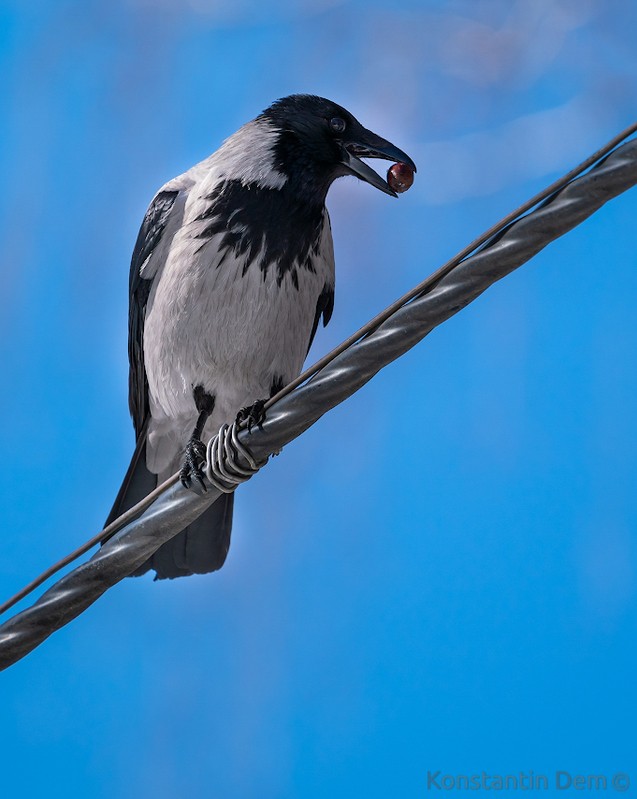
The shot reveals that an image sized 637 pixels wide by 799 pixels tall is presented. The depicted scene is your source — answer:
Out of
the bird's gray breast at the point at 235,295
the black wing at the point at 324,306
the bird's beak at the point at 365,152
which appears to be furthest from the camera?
the black wing at the point at 324,306

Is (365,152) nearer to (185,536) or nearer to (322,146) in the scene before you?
(322,146)

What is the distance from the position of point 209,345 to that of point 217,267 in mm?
196

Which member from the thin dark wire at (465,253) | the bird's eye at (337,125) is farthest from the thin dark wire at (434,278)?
the bird's eye at (337,125)

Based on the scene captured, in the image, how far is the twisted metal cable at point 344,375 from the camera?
52.5 inches

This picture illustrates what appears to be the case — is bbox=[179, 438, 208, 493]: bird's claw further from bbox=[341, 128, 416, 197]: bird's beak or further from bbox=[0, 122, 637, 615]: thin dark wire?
bbox=[341, 128, 416, 197]: bird's beak

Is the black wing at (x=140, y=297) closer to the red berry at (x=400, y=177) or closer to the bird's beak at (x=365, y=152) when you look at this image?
the bird's beak at (x=365, y=152)

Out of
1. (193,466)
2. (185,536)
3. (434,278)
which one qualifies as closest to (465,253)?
(434,278)

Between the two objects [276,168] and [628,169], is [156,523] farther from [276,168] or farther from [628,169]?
[276,168]

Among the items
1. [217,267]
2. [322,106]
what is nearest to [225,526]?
[217,267]

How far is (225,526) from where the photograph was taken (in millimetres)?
2805

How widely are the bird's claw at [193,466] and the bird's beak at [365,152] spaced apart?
799 millimetres

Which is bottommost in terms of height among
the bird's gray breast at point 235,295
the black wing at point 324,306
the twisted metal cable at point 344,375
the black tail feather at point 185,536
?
the twisted metal cable at point 344,375

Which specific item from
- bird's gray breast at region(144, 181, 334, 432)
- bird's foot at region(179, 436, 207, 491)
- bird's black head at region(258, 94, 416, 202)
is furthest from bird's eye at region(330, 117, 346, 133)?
bird's foot at region(179, 436, 207, 491)

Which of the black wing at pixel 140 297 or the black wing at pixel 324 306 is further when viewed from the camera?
the black wing at pixel 324 306
